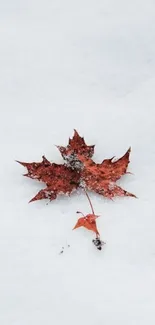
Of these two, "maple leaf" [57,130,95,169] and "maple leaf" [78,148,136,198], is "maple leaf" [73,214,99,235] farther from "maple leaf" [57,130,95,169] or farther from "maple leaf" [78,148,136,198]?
"maple leaf" [57,130,95,169]

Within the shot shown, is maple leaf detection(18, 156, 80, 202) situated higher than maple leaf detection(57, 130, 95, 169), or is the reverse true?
maple leaf detection(57, 130, 95, 169)

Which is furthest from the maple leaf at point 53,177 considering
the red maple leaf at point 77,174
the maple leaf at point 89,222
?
the maple leaf at point 89,222

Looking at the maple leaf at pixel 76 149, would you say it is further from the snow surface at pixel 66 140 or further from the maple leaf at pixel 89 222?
the maple leaf at pixel 89 222

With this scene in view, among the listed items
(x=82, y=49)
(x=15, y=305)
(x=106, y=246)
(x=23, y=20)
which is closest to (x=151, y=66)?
(x=82, y=49)

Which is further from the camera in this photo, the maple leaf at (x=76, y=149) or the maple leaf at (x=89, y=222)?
the maple leaf at (x=76, y=149)

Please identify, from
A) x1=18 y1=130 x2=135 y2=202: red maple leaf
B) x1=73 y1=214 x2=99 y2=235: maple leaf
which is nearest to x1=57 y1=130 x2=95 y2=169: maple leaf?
x1=18 y1=130 x2=135 y2=202: red maple leaf

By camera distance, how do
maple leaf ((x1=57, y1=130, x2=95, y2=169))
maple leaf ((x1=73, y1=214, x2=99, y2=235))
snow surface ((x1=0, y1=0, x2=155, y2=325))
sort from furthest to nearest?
maple leaf ((x1=57, y1=130, x2=95, y2=169)) → maple leaf ((x1=73, y1=214, x2=99, y2=235)) → snow surface ((x1=0, y1=0, x2=155, y2=325))

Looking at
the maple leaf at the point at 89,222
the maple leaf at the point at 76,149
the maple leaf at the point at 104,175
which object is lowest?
the maple leaf at the point at 89,222

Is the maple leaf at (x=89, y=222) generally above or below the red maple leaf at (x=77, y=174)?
below

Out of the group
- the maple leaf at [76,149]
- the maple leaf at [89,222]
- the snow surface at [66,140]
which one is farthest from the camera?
the maple leaf at [76,149]
